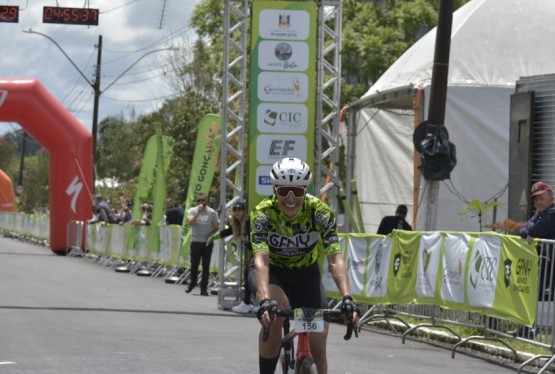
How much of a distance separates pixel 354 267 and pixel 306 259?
911cm

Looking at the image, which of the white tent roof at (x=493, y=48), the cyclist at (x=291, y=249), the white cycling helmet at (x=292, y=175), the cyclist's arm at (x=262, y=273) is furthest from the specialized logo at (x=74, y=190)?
the white cycling helmet at (x=292, y=175)

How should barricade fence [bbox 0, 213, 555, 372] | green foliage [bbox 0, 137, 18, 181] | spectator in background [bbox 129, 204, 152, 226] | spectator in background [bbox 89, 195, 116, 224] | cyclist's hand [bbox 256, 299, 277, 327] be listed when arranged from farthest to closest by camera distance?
green foliage [bbox 0, 137, 18, 181], spectator in background [bbox 89, 195, 116, 224], spectator in background [bbox 129, 204, 152, 226], barricade fence [bbox 0, 213, 555, 372], cyclist's hand [bbox 256, 299, 277, 327]

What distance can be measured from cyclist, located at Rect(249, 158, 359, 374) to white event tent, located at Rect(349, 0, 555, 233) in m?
12.6

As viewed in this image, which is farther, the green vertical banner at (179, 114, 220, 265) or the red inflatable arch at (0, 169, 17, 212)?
the red inflatable arch at (0, 169, 17, 212)

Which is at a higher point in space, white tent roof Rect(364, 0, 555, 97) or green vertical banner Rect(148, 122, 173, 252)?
white tent roof Rect(364, 0, 555, 97)

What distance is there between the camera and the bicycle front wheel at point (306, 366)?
7590 mm

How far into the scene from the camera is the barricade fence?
1270cm

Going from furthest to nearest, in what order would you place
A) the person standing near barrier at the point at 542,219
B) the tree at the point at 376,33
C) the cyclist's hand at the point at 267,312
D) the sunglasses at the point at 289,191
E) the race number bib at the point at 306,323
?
the tree at the point at 376,33 → the person standing near barrier at the point at 542,219 → the sunglasses at the point at 289,191 → the race number bib at the point at 306,323 → the cyclist's hand at the point at 267,312

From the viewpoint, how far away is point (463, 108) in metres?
22.5

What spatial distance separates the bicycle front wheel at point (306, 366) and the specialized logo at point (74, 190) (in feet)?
97.4

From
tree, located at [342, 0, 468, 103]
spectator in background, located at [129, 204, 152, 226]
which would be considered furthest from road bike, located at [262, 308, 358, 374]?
tree, located at [342, 0, 468, 103]

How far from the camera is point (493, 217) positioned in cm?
2159

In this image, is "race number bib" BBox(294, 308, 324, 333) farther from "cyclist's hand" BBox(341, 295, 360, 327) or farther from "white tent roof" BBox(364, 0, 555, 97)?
"white tent roof" BBox(364, 0, 555, 97)

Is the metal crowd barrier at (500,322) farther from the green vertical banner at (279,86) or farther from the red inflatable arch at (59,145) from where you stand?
the red inflatable arch at (59,145)
